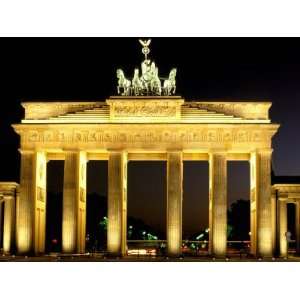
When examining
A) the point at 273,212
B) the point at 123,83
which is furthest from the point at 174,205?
the point at 273,212

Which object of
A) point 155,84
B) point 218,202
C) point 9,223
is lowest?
point 9,223

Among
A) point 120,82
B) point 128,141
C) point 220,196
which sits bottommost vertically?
point 220,196

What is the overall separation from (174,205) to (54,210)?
151 feet

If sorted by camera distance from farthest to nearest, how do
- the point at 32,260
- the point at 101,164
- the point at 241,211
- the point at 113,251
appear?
the point at 241,211 → the point at 101,164 → the point at 113,251 → the point at 32,260

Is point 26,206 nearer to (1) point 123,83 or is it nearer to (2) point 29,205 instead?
(2) point 29,205

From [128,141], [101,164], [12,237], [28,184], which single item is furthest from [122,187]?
[101,164]

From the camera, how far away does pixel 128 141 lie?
8644cm

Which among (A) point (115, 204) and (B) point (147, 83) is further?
(B) point (147, 83)

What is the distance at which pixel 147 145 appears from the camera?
8631 centimetres

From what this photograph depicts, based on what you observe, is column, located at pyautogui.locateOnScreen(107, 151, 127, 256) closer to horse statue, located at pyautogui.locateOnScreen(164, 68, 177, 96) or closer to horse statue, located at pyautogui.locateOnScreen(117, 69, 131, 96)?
horse statue, located at pyautogui.locateOnScreen(117, 69, 131, 96)

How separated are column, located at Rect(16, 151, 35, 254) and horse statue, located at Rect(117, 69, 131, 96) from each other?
39.8 feet

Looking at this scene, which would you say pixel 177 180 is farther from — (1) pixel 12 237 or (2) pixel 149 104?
(1) pixel 12 237

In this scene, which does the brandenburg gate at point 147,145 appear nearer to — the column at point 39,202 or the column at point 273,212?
the column at point 39,202

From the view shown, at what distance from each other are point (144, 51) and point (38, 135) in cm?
1508
